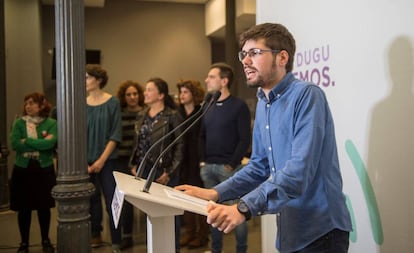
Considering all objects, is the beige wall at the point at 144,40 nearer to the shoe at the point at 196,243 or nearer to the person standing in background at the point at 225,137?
the shoe at the point at 196,243

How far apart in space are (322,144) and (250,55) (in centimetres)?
36

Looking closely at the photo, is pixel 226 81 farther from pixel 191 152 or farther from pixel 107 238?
pixel 107 238

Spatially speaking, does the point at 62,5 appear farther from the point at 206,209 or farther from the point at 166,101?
the point at 206,209

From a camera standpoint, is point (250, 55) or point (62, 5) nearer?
point (250, 55)

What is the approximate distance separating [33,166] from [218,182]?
1.46 m

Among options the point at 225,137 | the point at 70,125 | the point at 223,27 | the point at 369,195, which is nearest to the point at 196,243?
the point at 225,137

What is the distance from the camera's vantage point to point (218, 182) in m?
2.88

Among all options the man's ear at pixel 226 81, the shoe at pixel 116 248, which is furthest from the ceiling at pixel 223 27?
the shoe at pixel 116 248

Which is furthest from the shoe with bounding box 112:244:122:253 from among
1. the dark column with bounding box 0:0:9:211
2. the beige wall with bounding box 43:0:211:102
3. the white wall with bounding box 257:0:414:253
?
the beige wall with bounding box 43:0:211:102

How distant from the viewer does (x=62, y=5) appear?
2176mm

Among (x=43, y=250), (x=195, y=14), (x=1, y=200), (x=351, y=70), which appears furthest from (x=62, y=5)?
(x=195, y=14)

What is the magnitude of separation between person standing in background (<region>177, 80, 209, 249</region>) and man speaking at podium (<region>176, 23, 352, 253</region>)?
1.86m

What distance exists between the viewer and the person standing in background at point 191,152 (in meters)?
3.32

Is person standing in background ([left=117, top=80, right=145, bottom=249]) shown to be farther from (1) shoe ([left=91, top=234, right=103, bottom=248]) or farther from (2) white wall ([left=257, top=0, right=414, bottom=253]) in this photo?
(2) white wall ([left=257, top=0, right=414, bottom=253])
